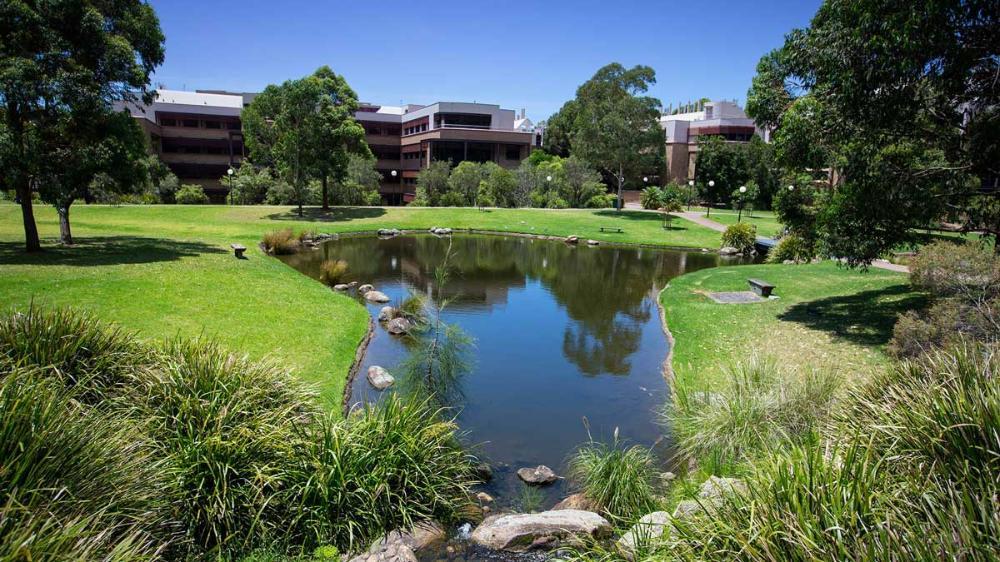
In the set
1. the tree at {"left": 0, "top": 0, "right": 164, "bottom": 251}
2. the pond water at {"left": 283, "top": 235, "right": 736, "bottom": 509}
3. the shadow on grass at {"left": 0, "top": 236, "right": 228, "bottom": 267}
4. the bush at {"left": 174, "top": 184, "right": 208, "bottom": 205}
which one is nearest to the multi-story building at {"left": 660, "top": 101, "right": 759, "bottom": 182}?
the pond water at {"left": 283, "top": 235, "right": 736, "bottom": 509}

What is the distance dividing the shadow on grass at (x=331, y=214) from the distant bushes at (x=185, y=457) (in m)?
32.0

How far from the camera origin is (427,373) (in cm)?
938

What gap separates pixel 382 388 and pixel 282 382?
3.64m

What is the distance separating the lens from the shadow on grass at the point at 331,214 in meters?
38.5

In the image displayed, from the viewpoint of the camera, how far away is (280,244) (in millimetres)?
26953

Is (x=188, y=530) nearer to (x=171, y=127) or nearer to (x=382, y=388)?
(x=382, y=388)

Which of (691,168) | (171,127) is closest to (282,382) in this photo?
(691,168)

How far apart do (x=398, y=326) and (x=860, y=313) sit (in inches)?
465

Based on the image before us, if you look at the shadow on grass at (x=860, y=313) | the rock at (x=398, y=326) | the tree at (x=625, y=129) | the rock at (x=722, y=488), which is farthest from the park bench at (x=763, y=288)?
the tree at (x=625, y=129)

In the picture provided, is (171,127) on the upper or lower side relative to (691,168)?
upper

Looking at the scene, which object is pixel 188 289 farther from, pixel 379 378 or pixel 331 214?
pixel 331 214

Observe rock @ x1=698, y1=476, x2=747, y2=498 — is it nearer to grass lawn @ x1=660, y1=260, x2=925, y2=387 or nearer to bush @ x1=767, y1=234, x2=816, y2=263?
grass lawn @ x1=660, y1=260, x2=925, y2=387

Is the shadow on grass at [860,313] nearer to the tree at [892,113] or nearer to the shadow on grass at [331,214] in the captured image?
the tree at [892,113]

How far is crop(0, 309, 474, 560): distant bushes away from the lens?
420 centimetres
